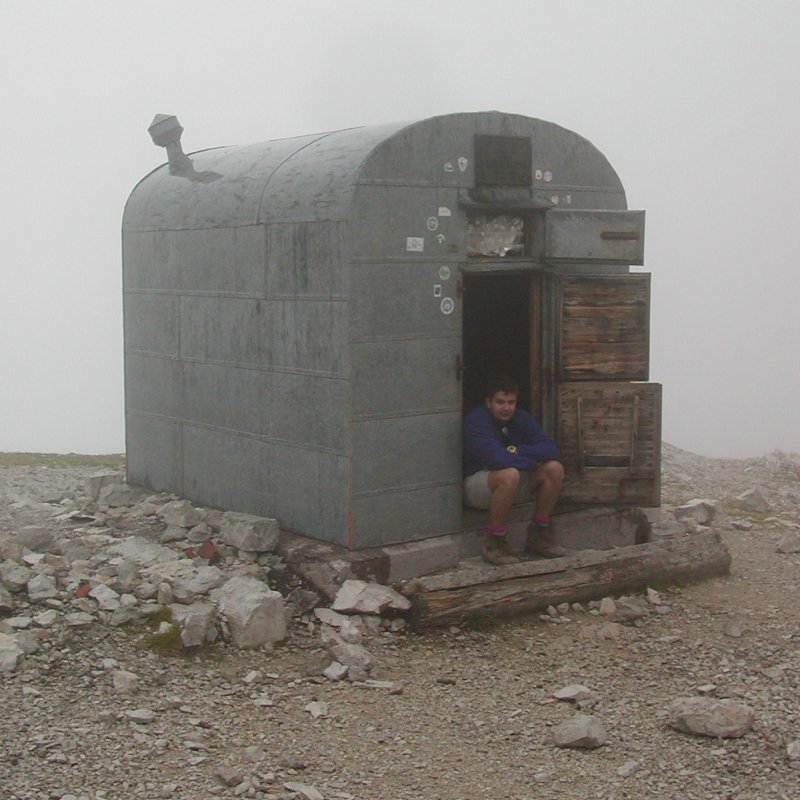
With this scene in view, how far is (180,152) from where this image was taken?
1081cm

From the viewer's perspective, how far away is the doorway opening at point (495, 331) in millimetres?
10633

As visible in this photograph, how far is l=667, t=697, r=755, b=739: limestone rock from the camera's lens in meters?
6.70

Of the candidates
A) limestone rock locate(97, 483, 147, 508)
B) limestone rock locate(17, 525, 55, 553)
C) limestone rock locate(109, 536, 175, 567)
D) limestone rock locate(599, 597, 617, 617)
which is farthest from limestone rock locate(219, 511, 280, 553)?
limestone rock locate(599, 597, 617, 617)

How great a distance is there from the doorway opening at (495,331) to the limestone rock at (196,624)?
358 cm

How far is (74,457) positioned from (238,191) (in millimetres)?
6593

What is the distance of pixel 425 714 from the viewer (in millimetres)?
7145

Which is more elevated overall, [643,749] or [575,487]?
[575,487]

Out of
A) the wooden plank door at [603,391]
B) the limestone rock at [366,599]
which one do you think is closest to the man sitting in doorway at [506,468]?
the wooden plank door at [603,391]

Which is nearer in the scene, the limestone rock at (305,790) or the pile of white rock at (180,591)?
the limestone rock at (305,790)

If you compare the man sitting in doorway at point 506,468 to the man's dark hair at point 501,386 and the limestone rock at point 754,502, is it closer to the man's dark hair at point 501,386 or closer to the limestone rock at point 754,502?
the man's dark hair at point 501,386

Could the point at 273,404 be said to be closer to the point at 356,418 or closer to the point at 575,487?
the point at 356,418

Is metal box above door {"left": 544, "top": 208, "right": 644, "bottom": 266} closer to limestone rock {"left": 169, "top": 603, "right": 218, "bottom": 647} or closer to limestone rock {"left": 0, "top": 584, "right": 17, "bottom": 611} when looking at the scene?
limestone rock {"left": 169, "top": 603, "right": 218, "bottom": 647}

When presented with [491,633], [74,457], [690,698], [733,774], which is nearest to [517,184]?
[491,633]

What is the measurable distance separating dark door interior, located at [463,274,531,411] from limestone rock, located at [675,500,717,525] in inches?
79.2
